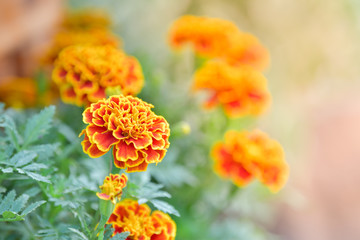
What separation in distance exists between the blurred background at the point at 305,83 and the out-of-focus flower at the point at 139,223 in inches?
48.0

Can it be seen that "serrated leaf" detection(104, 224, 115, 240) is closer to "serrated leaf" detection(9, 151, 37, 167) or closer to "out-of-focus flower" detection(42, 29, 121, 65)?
"serrated leaf" detection(9, 151, 37, 167)

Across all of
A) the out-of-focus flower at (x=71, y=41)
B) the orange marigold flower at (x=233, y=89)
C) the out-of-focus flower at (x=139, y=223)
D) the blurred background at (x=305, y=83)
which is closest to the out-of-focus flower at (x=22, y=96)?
the out-of-focus flower at (x=71, y=41)

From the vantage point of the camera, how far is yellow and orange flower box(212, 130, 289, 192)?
910 millimetres

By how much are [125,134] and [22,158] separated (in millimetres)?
166

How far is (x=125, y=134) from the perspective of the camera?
1.82ft

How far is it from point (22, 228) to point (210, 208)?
61 centimetres

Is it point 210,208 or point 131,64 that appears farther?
point 210,208

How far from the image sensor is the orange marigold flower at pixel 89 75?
2.47ft

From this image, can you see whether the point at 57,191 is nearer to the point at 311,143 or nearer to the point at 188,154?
the point at 188,154

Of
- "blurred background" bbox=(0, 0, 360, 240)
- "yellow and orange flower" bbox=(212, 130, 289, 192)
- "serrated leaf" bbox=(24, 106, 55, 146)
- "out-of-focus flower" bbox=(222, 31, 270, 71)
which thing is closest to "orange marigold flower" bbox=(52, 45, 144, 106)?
"serrated leaf" bbox=(24, 106, 55, 146)

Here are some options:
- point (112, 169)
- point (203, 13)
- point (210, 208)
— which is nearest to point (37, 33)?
point (210, 208)

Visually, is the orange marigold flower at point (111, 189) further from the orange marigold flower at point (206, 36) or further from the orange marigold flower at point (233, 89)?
the orange marigold flower at point (206, 36)

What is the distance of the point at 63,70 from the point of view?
0.78 meters

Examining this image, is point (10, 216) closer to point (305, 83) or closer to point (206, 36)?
point (206, 36)
